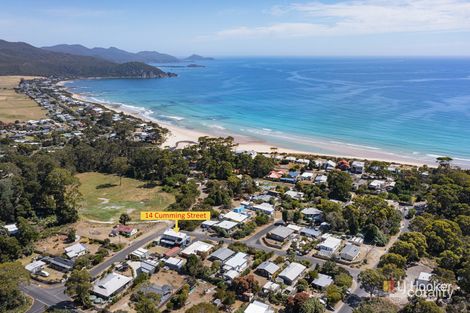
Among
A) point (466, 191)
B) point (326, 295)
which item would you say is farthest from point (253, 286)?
point (466, 191)

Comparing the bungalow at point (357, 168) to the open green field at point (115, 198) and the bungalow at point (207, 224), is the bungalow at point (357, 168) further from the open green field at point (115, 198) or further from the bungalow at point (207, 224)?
the open green field at point (115, 198)

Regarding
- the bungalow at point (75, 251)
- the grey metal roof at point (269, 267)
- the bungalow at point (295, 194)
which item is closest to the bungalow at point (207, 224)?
the grey metal roof at point (269, 267)

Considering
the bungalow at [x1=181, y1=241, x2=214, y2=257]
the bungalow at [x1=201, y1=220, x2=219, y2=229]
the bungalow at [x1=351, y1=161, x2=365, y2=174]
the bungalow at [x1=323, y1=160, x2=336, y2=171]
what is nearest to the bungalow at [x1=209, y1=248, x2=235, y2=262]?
the bungalow at [x1=181, y1=241, x2=214, y2=257]

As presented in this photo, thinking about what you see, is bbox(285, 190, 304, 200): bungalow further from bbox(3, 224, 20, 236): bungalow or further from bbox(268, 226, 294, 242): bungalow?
bbox(3, 224, 20, 236): bungalow

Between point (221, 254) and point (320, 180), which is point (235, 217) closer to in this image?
point (221, 254)

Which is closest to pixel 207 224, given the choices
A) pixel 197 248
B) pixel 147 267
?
pixel 197 248

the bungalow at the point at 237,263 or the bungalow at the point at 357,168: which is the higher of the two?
the bungalow at the point at 357,168

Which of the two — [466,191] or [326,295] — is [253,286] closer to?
[326,295]
